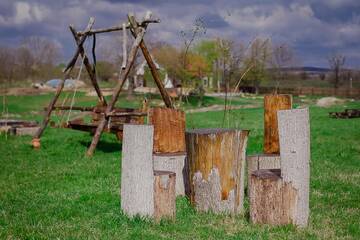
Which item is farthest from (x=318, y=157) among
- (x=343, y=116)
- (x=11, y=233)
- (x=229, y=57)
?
(x=343, y=116)

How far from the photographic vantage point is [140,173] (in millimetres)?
5816

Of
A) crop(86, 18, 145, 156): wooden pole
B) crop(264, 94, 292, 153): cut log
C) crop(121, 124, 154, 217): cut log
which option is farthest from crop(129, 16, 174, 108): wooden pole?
crop(121, 124, 154, 217): cut log

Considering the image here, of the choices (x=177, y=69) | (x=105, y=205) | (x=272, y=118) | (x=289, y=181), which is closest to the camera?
(x=289, y=181)

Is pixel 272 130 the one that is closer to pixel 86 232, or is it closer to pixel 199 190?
pixel 199 190

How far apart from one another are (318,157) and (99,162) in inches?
185

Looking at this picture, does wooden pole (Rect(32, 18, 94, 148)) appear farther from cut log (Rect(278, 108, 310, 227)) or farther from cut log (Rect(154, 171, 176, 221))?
cut log (Rect(278, 108, 310, 227))

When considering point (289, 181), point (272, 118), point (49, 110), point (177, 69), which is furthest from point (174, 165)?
point (177, 69)

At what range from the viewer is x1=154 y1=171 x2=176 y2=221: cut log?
5.85 meters

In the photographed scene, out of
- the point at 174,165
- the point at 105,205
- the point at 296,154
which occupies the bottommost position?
the point at 105,205

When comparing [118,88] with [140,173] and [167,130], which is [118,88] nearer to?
[167,130]

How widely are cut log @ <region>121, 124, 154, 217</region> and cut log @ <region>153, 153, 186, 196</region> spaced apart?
145 cm

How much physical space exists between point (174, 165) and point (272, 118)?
1.50 meters

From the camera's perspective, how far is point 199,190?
247 inches

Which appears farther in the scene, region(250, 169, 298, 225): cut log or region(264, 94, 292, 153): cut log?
region(264, 94, 292, 153): cut log
